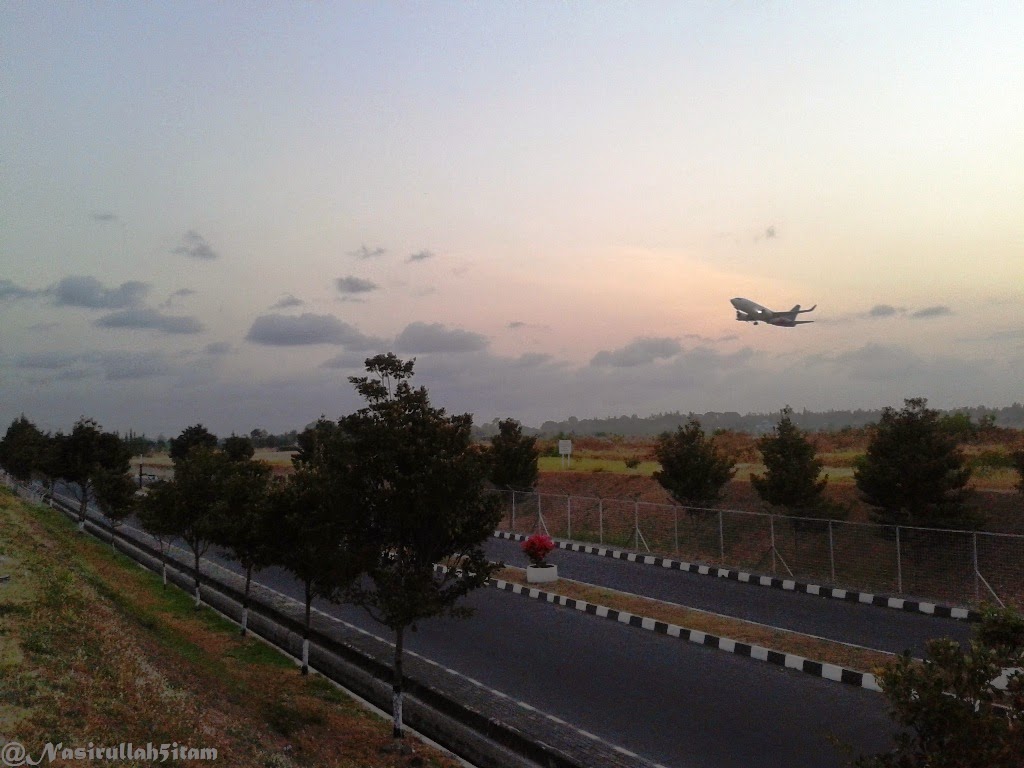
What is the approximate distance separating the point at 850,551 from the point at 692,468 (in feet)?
25.5

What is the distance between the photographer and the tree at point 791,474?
971 inches

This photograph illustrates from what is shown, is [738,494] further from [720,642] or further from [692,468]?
[720,642]

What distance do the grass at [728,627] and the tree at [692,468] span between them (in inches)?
320

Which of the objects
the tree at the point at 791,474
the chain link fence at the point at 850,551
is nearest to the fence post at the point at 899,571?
the chain link fence at the point at 850,551

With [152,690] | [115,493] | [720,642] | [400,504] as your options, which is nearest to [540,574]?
[720,642]

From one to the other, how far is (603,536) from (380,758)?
20.6 metres

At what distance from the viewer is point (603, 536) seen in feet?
99.5

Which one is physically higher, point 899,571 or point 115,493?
point 115,493

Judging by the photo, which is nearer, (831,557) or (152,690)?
(152,690)

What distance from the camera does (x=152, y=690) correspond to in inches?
378

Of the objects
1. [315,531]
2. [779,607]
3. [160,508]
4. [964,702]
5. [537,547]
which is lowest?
[779,607]

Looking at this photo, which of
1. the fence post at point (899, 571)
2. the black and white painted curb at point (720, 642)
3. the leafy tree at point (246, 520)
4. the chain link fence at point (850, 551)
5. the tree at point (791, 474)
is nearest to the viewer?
the black and white painted curb at point (720, 642)

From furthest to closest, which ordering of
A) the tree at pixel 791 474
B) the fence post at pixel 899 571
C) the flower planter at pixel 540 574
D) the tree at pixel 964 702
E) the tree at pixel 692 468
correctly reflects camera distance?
1. the tree at pixel 692 468
2. the tree at pixel 791 474
3. the flower planter at pixel 540 574
4. the fence post at pixel 899 571
5. the tree at pixel 964 702

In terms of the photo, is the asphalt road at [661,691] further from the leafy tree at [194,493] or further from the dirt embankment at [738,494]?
the dirt embankment at [738,494]
